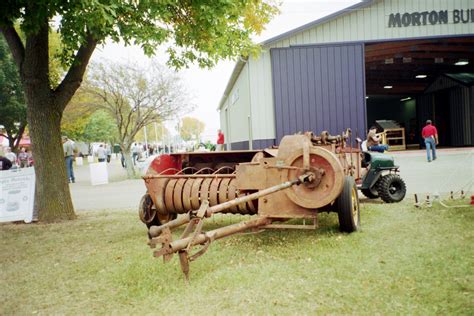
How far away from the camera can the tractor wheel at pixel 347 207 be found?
5059 mm

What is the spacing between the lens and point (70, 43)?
646 centimetres

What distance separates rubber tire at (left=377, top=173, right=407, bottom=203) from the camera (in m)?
7.85

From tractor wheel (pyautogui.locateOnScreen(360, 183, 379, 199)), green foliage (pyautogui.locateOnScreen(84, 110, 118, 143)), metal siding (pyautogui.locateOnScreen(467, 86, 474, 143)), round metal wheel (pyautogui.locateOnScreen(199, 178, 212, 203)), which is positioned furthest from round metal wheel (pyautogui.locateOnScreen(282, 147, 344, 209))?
green foliage (pyautogui.locateOnScreen(84, 110, 118, 143))

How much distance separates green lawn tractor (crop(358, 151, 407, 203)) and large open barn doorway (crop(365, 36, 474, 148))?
9.30 metres

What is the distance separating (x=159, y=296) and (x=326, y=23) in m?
13.0

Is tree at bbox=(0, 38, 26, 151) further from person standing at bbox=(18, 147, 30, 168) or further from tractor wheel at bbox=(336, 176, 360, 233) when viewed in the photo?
tractor wheel at bbox=(336, 176, 360, 233)

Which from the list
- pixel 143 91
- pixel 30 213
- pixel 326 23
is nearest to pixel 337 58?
pixel 326 23

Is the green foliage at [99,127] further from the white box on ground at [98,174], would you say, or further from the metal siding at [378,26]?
the metal siding at [378,26]

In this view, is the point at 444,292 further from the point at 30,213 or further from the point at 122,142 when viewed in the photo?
the point at 122,142

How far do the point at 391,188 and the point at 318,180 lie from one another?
3943mm

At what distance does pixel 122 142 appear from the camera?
18.5 meters

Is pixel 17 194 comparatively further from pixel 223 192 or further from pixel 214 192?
pixel 223 192

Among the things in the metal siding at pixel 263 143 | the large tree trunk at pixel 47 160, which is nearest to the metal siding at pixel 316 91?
the metal siding at pixel 263 143

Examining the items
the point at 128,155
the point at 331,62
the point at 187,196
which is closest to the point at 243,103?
the point at 331,62
